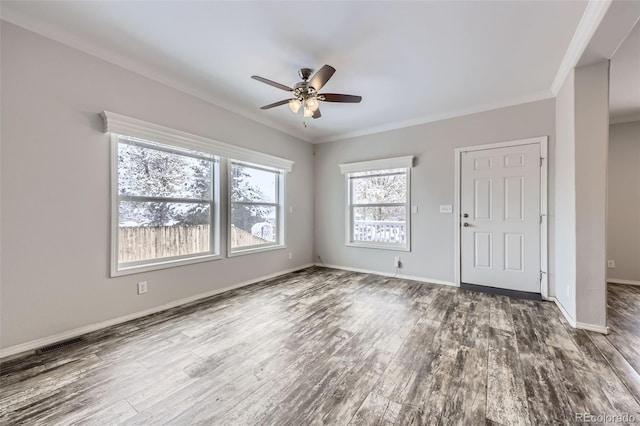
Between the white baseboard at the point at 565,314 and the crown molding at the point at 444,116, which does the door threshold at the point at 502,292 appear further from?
the crown molding at the point at 444,116

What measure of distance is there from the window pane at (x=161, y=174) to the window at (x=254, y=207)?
0.43m

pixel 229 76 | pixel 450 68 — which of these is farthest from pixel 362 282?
pixel 229 76

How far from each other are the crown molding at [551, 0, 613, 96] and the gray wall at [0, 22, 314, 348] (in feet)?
13.1

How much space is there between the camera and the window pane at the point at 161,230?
9.06 feet

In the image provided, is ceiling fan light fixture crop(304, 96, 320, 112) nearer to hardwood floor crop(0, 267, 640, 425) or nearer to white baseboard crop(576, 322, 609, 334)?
hardwood floor crop(0, 267, 640, 425)

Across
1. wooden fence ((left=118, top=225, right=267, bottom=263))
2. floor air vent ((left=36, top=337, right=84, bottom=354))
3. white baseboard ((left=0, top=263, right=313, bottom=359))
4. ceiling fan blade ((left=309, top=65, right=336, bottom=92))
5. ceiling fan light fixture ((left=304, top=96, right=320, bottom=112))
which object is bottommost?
floor air vent ((left=36, top=337, right=84, bottom=354))

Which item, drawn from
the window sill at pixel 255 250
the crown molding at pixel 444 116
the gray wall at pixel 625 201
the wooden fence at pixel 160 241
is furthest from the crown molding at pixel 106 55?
the gray wall at pixel 625 201

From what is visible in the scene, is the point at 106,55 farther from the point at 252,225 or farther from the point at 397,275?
the point at 397,275

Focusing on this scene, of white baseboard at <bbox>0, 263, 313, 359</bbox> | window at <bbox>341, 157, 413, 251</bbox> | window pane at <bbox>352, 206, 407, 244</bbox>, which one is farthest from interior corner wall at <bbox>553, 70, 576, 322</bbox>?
white baseboard at <bbox>0, 263, 313, 359</bbox>

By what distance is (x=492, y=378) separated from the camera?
176 cm

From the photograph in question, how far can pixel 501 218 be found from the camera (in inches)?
142

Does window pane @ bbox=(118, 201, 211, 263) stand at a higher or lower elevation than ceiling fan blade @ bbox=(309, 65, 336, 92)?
lower

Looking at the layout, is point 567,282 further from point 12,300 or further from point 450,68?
point 12,300

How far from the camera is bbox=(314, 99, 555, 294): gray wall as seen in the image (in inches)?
139
